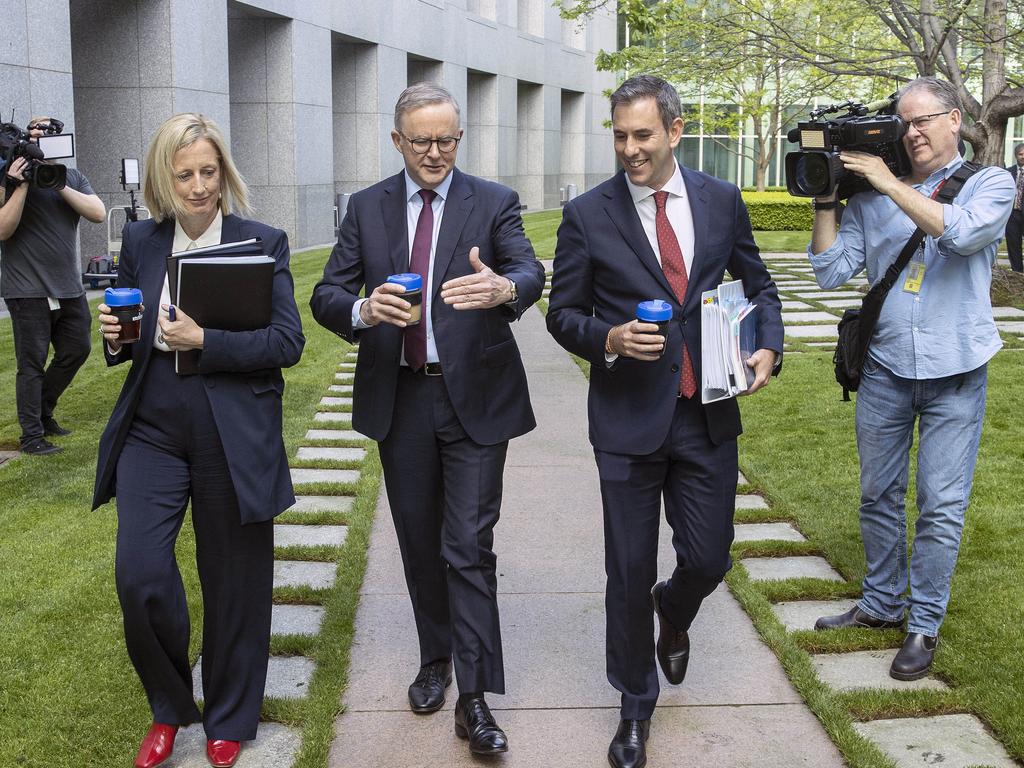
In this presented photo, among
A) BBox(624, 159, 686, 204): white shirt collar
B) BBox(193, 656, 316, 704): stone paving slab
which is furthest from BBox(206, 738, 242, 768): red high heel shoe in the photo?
BBox(624, 159, 686, 204): white shirt collar

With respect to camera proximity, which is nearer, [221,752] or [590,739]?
[221,752]

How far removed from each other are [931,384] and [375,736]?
2.48 metres

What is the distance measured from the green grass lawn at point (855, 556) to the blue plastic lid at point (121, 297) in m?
2.72

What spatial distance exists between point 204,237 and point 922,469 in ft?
9.38

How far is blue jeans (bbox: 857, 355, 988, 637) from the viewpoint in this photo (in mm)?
4828

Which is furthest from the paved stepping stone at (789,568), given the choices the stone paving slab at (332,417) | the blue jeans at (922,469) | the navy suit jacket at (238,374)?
the stone paving slab at (332,417)

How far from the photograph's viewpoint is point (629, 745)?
4113mm

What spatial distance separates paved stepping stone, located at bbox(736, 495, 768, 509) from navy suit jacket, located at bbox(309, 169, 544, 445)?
301 centimetres

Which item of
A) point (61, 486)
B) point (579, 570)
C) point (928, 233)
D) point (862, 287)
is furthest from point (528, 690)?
point (862, 287)

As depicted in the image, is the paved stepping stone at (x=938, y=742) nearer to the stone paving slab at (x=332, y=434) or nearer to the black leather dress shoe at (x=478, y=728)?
the black leather dress shoe at (x=478, y=728)

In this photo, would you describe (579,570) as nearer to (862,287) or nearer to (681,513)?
(681,513)

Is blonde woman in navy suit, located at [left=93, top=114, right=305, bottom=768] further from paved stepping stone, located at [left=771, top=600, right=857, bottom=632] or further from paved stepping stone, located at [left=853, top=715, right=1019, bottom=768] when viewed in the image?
paved stepping stone, located at [left=771, top=600, right=857, bottom=632]

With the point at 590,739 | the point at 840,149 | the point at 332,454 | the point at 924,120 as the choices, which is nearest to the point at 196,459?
the point at 590,739

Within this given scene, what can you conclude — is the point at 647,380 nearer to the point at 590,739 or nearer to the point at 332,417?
the point at 590,739
